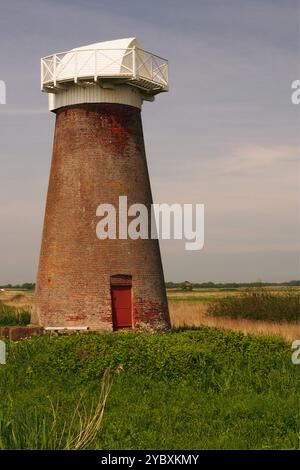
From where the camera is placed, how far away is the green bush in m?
30.5

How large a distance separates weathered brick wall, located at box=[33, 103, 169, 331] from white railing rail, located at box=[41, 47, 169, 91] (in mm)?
1075

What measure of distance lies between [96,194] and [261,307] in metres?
13.4

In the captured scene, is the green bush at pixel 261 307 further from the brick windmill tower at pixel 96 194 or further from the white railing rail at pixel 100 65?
the white railing rail at pixel 100 65

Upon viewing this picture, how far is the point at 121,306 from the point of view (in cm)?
2155

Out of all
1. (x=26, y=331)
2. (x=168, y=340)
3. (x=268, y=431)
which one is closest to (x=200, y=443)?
(x=268, y=431)

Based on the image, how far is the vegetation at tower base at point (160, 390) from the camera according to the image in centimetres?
965

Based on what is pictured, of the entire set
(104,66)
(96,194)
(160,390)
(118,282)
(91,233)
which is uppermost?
(104,66)

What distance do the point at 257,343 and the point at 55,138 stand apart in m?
10.6

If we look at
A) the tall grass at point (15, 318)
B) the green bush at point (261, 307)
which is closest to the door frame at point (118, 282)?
the tall grass at point (15, 318)

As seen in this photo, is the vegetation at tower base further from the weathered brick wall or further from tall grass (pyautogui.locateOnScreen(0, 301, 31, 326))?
tall grass (pyautogui.locateOnScreen(0, 301, 31, 326))

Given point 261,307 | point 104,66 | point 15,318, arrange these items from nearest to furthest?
point 104,66 < point 15,318 < point 261,307

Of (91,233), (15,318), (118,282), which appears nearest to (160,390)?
(118,282)

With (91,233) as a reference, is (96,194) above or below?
above

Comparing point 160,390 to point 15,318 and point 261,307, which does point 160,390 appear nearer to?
point 15,318
